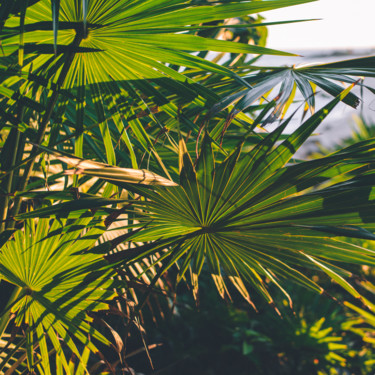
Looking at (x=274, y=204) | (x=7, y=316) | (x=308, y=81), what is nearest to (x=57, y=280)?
(x=7, y=316)

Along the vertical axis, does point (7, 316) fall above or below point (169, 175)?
below

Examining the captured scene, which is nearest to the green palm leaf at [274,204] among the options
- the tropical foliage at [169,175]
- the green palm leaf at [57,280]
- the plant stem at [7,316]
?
the tropical foliage at [169,175]

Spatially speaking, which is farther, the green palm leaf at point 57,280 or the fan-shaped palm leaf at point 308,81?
the green palm leaf at point 57,280

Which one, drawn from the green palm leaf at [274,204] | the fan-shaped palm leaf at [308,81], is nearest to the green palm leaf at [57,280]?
the green palm leaf at [274,204]

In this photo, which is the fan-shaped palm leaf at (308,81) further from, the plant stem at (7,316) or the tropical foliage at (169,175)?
the plant stem at (7,316)

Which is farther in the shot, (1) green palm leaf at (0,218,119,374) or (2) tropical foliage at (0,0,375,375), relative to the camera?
(1) green palm leaf at (0,218,119,374)

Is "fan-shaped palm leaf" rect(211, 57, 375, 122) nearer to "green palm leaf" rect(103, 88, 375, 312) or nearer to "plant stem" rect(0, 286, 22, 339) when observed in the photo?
"green palm leaf" rect(103, 88, 375, 312)

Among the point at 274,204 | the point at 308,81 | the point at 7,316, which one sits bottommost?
the point at 7,316

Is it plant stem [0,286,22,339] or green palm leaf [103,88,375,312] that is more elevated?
green palm leaf [103,88,375,312]

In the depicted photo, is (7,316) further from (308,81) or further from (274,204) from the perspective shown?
(308,81)

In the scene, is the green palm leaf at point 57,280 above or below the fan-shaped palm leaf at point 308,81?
below

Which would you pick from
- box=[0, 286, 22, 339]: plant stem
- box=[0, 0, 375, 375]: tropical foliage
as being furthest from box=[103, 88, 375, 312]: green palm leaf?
box=[0, 286, 22, 339]: plant stem

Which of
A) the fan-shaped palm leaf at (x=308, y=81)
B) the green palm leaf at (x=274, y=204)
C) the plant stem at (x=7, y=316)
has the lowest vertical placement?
the plant stem at (x=7, y=316)

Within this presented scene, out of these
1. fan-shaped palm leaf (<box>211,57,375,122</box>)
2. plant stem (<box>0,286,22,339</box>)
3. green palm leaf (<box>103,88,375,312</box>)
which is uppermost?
fan-shaped palm leaf (<box>211,57,375,122</box>)
